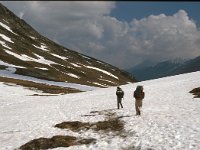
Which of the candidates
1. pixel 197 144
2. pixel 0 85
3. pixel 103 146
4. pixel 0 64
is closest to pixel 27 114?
pixel 103 146

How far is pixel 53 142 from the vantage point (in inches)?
987

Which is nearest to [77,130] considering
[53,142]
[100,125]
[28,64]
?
[100,125]

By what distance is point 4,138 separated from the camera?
91.5 ft

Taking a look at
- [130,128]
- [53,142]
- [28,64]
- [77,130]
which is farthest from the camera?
[28,64]

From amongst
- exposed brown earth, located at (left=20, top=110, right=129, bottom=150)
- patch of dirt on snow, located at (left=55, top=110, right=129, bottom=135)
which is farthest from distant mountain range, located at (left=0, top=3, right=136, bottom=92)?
exposed brown earth, located at (left=20, top=110, right=129, bottom=150)

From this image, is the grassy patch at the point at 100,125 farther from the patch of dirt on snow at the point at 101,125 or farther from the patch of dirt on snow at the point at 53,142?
the patch of dirt on snow at the point at 53,142

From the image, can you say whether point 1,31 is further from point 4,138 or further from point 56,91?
point 4,138

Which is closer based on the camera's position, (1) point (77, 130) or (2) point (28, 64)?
(1) point (77, 130)

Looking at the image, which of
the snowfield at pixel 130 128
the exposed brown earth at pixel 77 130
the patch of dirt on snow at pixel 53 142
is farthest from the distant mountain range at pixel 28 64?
the patch of dirt on snow at pixel 53 142

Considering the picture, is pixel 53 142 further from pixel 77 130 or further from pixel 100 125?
pixel 100 125

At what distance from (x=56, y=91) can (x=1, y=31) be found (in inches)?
3878

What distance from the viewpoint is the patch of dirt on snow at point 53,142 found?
2442 centimetres

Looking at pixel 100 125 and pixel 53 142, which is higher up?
pixel 100 125

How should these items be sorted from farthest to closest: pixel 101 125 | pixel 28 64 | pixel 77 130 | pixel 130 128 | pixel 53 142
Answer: pixel 28 64, pixel 101 125, pixel 77 130, pixel 130 128, pixel 53 142
